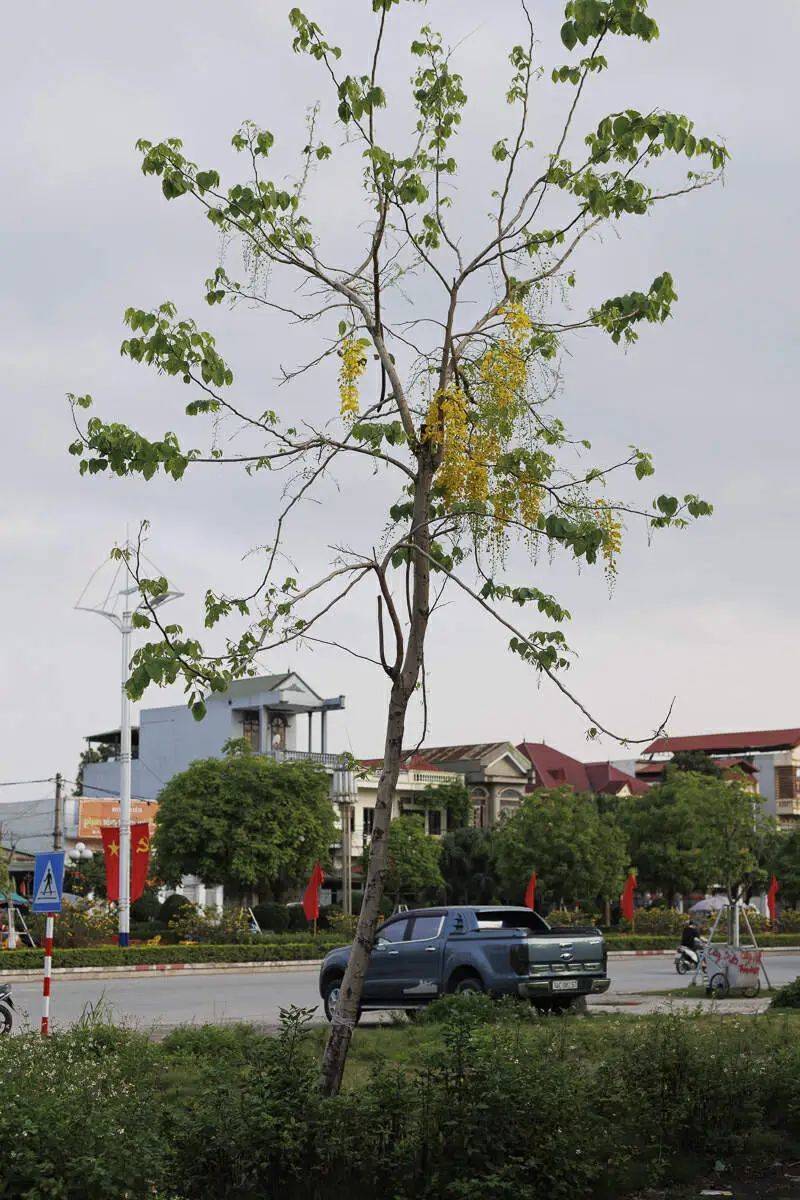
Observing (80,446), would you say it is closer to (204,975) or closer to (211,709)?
(204,975)

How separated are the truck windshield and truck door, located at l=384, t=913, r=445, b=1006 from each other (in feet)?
2.12

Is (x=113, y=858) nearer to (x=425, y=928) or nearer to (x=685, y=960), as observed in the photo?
(x=685, y=960)

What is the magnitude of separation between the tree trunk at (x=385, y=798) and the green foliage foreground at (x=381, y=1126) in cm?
22

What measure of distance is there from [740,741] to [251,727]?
4683 cm

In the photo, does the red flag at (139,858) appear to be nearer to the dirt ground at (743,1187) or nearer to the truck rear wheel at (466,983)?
the truck rear wheel at (466,983)

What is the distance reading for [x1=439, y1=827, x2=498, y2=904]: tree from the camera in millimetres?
73625

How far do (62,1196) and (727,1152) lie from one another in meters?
4.64

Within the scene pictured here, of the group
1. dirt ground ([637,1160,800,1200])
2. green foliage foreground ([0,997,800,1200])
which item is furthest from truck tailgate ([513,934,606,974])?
dirt ground ([637,1160,800,1200])

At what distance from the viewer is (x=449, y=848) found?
7562cm

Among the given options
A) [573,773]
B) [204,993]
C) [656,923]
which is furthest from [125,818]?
[573,773]

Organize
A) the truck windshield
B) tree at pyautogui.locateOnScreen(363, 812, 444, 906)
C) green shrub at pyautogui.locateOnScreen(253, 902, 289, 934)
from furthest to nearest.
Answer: tree at pyautogui.locateOnScreen(363, 812, 444, 906) → green shrub at pyautogui.locateOnScreen(253, 902, 289, 934) → the truck windshield

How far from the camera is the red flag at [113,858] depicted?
4178cm

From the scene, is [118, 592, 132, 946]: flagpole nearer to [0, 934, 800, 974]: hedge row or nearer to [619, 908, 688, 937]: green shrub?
[0, 934, 800, 974]: hedge row

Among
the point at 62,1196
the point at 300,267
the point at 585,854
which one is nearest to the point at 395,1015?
the point at 300,267
